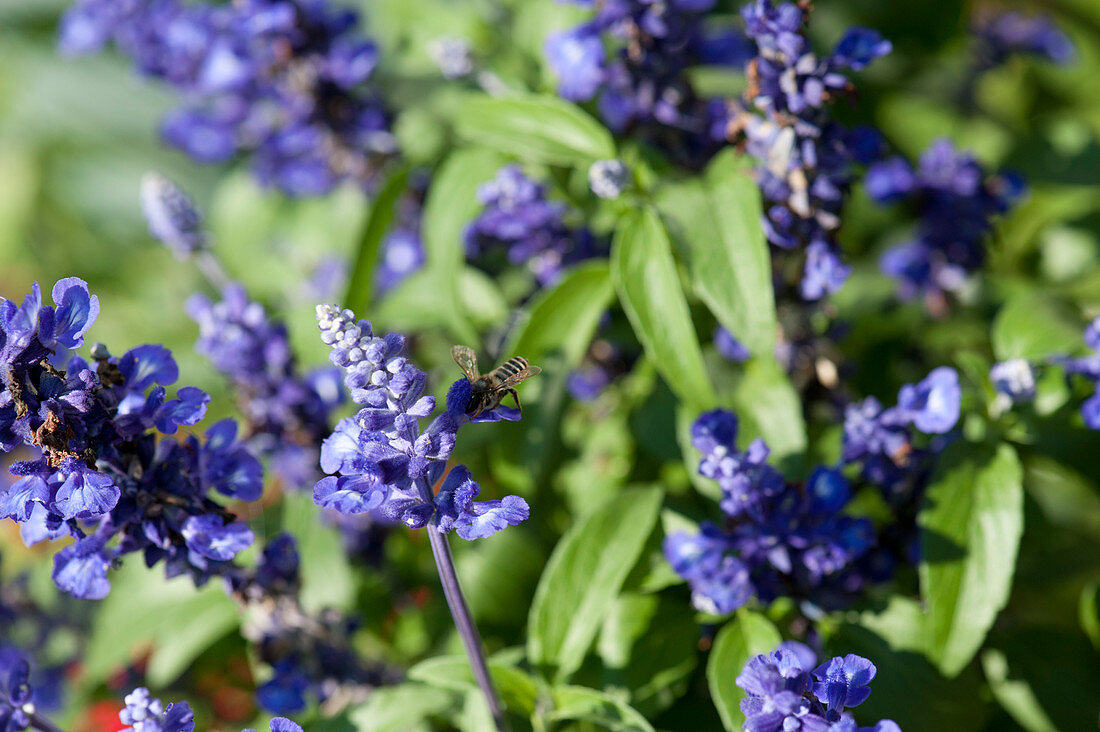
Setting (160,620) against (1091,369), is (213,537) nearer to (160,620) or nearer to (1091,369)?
(160,620)

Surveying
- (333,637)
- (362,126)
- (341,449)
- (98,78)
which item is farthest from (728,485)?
(98,78)

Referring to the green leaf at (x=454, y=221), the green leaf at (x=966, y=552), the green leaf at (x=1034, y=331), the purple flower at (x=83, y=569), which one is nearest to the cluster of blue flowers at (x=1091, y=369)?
the green leaf at (x=1034, y=331)

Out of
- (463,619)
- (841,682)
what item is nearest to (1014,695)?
(841,682)

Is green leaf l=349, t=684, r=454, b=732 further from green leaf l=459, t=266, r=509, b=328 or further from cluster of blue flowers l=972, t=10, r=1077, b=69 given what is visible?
cluster of blue flowers l=972, t=10, r=1077, b=69

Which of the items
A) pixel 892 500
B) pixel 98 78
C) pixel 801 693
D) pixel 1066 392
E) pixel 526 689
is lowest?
pixel 98 78

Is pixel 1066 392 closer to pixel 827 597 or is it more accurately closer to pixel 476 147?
pixel 827 597
